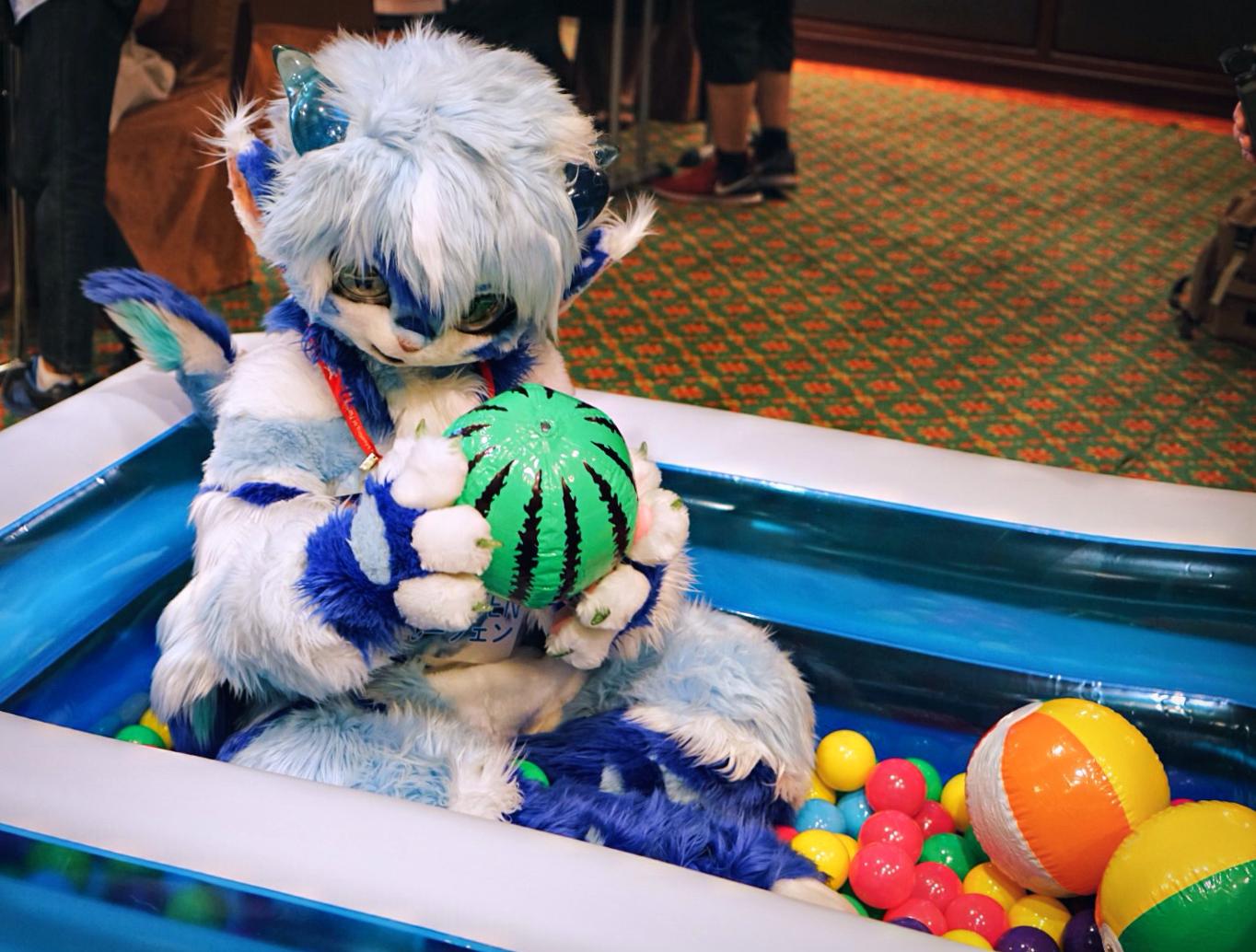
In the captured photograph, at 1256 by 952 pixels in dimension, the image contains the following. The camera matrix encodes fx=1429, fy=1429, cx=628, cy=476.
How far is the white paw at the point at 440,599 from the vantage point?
1.17 meters

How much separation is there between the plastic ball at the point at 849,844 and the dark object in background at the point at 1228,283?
1.83 metres

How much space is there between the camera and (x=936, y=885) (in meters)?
1.46

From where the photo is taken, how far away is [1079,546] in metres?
1.61

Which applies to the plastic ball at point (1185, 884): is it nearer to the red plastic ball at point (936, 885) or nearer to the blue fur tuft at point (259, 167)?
the red plastic ball at point (936, 885)

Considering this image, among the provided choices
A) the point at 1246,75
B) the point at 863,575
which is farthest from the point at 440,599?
the point at 1246,75

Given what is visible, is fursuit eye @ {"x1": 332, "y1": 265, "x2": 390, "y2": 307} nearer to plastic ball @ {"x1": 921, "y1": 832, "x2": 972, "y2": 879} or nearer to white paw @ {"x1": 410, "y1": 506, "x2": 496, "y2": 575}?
white paw @ {"x1": 410, "y1": 506, "x2": 496, "y2": 575}

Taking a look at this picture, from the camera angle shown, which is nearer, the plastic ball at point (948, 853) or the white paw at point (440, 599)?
the white paw at point (440, 599)

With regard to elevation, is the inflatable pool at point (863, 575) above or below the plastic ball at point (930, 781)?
above

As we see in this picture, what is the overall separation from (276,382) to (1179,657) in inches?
39.5

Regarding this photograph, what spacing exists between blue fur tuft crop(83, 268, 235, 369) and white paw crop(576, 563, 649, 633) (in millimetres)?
552

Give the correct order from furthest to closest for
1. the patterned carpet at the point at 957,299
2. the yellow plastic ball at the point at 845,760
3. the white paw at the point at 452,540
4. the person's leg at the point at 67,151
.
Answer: the patterned carpet at the point at 957,299
the person's leg at the point at 67,151
the yellow plastic ball at the point at 845,760
the white paw at the point at 452,540

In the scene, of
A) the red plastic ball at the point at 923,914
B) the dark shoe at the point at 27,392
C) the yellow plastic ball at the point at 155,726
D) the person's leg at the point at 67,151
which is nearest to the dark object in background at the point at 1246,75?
the red plastic ball at the point at 923,914

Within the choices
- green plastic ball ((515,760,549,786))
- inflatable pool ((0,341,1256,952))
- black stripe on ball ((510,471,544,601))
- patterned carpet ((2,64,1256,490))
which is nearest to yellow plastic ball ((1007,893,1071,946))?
inflatable pool ((0,341,1256,952))

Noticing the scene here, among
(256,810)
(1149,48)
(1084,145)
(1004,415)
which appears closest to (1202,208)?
(1084,145)
